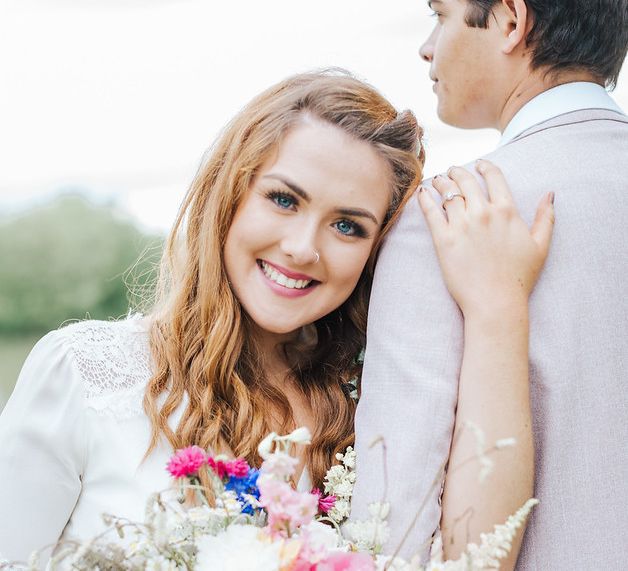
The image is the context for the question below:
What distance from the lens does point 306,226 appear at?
2383 millimetres

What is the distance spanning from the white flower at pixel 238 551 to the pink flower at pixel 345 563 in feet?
0.28

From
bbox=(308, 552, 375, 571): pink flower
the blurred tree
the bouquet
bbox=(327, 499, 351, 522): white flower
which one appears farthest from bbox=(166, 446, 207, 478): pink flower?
the blurred tree

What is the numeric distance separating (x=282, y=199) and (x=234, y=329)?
41 centimetres

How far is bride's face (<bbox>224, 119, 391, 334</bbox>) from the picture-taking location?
93.4 inches

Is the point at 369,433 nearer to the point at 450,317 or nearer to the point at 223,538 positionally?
the point at 450,317

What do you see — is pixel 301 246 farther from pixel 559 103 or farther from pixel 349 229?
pixel 559 103

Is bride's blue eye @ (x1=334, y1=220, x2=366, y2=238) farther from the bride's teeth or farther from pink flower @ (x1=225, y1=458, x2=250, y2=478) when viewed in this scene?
pink flower @ (x1=225, y1=458, x2=250, y2=478)

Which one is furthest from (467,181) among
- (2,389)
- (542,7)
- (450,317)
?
(2,389)

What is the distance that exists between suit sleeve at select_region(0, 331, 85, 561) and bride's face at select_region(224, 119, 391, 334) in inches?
22.1

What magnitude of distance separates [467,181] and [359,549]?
36.7 inches

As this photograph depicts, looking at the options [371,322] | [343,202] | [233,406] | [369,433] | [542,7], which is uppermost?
[542,7]

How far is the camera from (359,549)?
5.31 feet

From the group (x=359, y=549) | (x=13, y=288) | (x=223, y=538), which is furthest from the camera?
(x=13, y=288)

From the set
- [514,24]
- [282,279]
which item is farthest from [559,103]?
[282,279]
